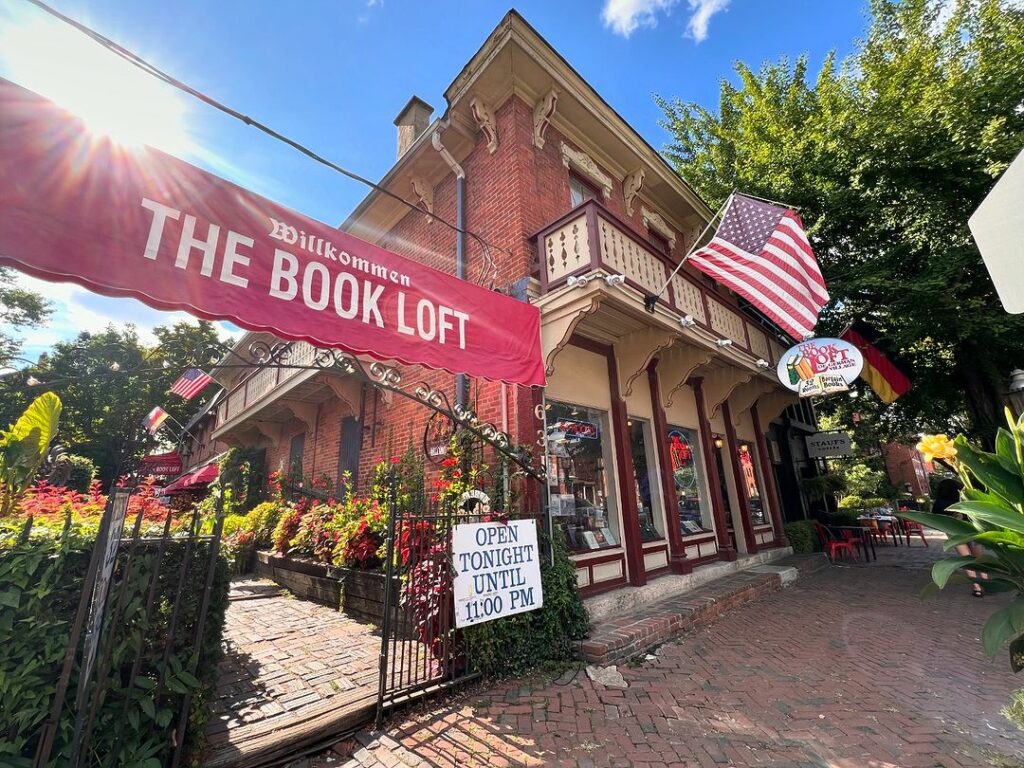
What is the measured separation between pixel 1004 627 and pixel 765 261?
14.3 feet

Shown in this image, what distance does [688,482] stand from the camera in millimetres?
8633

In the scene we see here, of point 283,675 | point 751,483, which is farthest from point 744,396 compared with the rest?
point 283,675

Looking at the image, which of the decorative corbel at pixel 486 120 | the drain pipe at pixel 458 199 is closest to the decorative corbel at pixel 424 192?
the drain pipe at pixel 458 199

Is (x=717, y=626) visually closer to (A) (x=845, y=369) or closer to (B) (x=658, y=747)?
(B) (x=658, y=747)

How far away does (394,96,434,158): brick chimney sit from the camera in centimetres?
1054

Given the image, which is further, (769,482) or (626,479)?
(769,482)

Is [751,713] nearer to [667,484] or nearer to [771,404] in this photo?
[667,484]

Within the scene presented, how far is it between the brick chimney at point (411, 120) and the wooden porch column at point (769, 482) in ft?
36.4

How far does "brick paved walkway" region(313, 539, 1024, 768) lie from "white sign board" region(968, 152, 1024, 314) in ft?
10.3

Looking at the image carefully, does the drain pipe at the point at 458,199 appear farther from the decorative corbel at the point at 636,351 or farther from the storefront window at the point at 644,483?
the storefront window at the point at 644,483

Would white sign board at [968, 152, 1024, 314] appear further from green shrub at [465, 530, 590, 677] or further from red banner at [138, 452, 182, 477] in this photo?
red banner at [138, 452, 182, 477]

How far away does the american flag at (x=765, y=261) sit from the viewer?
5.57m

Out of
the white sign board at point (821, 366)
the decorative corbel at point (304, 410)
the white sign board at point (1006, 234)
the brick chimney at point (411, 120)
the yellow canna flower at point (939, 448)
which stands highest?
the brick chimney at point (411, 120)

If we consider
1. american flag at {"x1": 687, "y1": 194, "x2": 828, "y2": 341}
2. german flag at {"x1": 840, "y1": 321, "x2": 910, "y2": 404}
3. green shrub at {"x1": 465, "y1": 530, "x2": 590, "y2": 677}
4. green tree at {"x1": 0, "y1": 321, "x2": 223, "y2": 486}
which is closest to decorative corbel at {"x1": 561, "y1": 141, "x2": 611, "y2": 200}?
american flag at {"x1": 687, "y1": 194, "x2": 828, "y2": 341}
